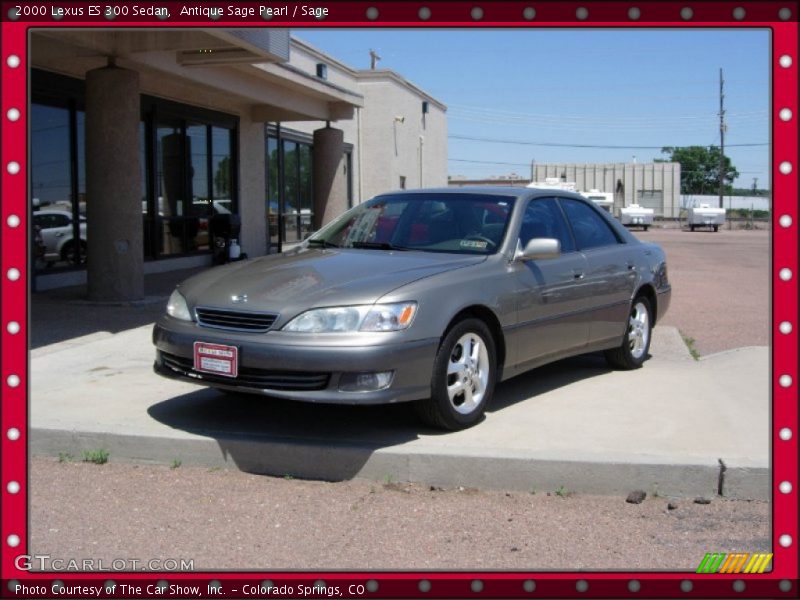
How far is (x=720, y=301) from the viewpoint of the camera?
13.4 m

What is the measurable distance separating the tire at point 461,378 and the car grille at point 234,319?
965 mm

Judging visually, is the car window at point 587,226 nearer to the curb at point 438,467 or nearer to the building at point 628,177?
the curb at point 438,467

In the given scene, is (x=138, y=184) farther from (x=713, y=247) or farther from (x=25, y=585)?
(x=713, y=247)

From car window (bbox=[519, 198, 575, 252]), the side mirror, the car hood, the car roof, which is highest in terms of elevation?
the car roof

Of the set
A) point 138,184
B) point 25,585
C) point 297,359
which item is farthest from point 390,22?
point 138,184

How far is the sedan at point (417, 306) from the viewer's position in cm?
477

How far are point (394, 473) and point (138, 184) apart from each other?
24.7 feet

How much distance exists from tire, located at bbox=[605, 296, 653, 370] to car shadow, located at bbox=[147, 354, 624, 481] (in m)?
0.64

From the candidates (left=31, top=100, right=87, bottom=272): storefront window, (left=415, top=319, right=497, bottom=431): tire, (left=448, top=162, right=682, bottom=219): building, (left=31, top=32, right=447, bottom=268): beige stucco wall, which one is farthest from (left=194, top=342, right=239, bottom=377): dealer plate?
(left=448, top=162, right=682, bottom=219): building

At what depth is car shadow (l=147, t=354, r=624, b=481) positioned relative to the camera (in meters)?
4.93

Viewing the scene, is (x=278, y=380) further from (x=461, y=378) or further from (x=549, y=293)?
(x=549, y=293)

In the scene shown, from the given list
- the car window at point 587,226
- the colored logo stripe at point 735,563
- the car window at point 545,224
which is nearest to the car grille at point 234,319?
the car window at point 545,224

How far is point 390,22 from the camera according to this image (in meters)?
2.19

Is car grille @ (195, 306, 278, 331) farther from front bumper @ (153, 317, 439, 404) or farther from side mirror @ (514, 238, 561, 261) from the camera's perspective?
side mirror @ (514, 238, 561, 261)
